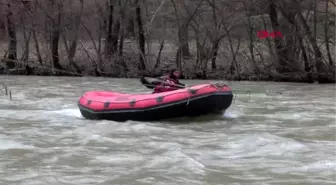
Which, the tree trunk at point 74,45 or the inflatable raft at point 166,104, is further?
the tree trunk at point 74,45

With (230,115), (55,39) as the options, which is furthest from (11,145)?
(55,39)

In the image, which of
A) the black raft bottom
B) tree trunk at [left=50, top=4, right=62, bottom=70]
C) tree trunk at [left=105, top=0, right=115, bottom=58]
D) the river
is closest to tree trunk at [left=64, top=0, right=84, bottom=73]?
tree trunk at [left=50, top=4, right=62, bottom=70]

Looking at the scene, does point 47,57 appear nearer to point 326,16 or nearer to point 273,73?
point 273,73

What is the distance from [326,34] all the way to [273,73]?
2.15 metres

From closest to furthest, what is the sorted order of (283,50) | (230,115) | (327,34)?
(230,115), (327,34), (283,50)

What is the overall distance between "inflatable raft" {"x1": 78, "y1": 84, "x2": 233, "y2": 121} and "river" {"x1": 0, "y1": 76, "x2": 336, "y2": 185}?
180 mm

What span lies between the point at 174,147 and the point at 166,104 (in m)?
2.22

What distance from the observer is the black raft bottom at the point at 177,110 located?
10039 mm

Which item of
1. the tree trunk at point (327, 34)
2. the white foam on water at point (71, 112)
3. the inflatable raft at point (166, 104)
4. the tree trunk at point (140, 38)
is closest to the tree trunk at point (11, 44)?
the tree trunk at point (140, 38)

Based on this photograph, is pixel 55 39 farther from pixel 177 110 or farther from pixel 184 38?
pixel 177 110

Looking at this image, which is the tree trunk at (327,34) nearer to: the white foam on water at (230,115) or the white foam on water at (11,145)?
the white foam on water at (230,115)

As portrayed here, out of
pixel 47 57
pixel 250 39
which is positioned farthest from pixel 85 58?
pixel 250 39

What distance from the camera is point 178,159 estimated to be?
7023 mm

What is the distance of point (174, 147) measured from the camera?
7.86 meters
